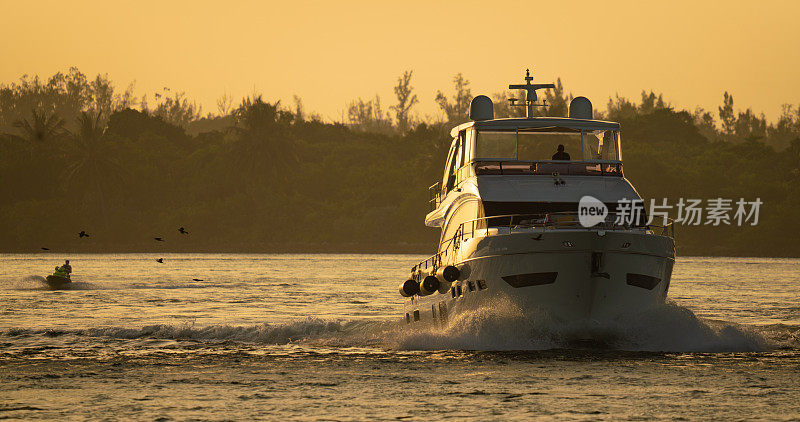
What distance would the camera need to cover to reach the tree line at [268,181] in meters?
113

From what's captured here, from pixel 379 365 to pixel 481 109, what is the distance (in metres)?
9.62

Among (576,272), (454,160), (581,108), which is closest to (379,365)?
(576,272)

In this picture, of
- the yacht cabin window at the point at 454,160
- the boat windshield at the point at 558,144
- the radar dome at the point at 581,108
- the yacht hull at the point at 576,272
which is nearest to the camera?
the yacht hull at the point at 576,272

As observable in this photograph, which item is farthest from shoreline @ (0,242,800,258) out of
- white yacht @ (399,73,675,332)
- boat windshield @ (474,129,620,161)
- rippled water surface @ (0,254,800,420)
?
boat windshield @ (474,129,620,161)

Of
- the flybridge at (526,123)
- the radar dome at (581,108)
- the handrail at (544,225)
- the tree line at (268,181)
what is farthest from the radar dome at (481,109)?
the tree line at (268,181)

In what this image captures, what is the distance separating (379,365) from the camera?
21.8 metres

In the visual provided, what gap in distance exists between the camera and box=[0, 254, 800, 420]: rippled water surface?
16.4 m

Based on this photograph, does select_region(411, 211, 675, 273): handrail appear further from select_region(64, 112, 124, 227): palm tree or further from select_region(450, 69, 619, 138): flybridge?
select_region(64, 112, 124, 227): palm tree

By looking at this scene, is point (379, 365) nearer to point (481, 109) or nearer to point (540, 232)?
point (540, 232)

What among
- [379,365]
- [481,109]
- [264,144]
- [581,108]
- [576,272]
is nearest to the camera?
[379,365]

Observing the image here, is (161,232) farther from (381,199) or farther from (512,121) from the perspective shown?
(512,121)

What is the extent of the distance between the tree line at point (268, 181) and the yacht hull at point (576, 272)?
288ft

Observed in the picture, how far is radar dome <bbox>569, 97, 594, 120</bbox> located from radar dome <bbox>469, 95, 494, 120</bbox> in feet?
8.37

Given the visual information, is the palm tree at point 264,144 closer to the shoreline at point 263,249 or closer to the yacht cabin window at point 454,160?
the shoreline at point 263,249
